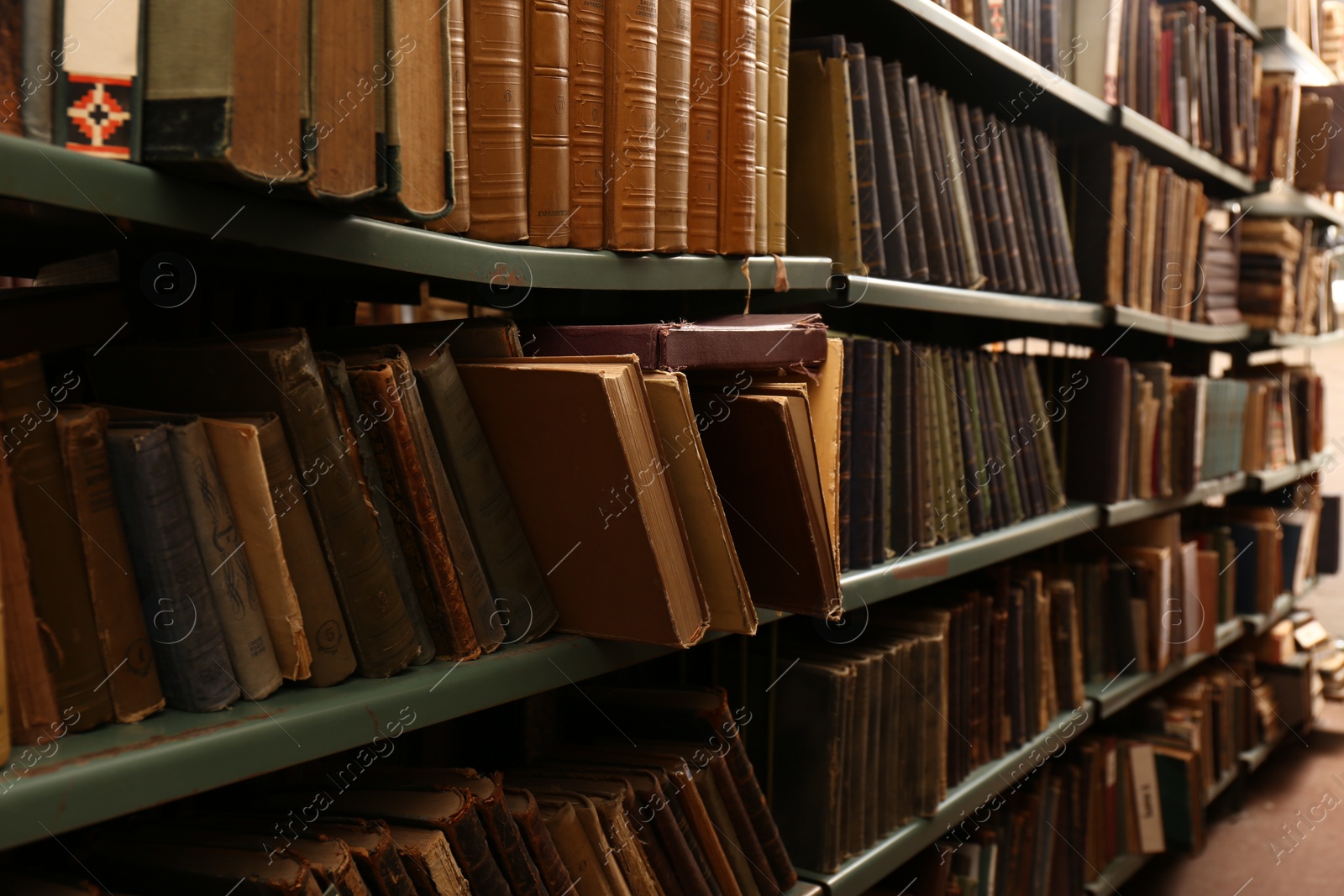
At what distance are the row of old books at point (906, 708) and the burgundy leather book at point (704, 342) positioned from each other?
1.60 feet

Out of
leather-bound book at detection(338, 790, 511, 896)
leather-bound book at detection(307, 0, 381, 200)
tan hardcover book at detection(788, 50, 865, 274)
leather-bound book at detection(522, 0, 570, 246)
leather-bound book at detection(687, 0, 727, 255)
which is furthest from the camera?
tan hardcover book at detection(788, 50, 865, 274)

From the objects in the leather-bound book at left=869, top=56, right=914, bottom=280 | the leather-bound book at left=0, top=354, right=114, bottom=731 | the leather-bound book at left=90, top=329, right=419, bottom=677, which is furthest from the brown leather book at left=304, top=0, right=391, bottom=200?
the leather-bound book at left=869, top=56, right=914, bottom=280

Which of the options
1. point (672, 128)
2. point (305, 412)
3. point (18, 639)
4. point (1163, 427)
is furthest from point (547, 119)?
point (1163, 427)

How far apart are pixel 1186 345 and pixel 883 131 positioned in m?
2.02

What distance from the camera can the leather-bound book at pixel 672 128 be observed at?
38.8 inches

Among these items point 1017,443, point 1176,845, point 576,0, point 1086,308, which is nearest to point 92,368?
point 576,0

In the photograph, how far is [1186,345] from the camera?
2971 millimetres

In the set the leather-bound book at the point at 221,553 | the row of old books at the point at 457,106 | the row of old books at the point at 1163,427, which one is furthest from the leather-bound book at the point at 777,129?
the row of old books at the point at 1163,427

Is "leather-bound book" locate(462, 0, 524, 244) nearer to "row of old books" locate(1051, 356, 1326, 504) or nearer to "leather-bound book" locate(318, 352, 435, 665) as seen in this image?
"leather-bound book" locate(318, 352, 435, 665)

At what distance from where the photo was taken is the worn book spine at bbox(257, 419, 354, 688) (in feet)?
2.26

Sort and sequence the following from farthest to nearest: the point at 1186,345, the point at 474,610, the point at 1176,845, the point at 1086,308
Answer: the point at 1186,345, the point at 1176,845, the point at 1086,308, the point at 474,610

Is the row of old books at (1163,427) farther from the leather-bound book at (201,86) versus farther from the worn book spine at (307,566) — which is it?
the leather-bound book at (201,86)

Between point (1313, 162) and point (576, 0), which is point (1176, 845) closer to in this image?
point (1313, 162)

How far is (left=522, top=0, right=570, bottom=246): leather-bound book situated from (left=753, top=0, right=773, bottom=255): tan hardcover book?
0.27 m
